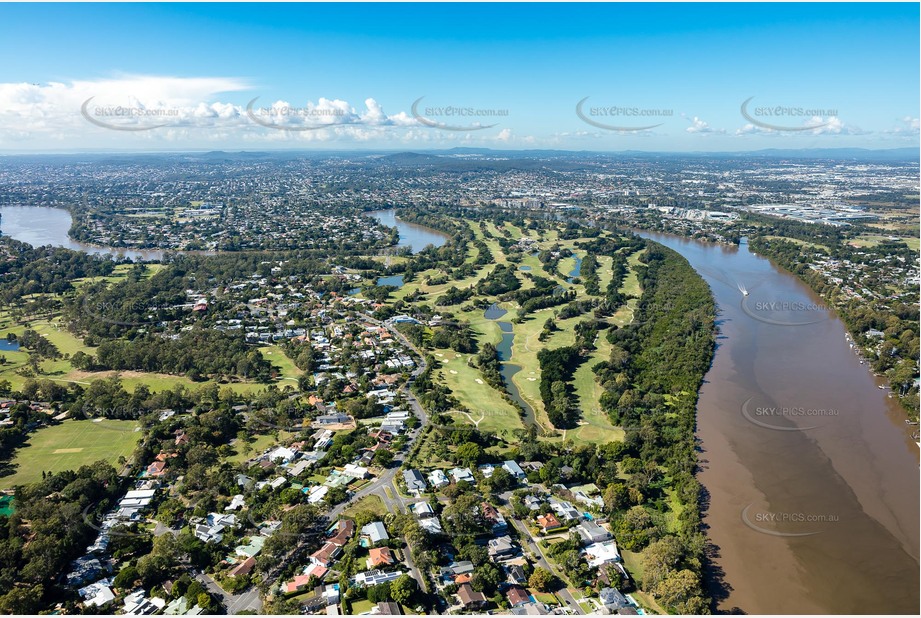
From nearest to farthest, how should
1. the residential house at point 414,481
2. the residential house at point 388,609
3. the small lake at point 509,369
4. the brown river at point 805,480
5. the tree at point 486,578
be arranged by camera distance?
1. the residential house at point 388,609
2. the tree at point 486,578
3. the brown river at point 805,480
4. the residential house at point 414,481
5. the small lake at point 509,369

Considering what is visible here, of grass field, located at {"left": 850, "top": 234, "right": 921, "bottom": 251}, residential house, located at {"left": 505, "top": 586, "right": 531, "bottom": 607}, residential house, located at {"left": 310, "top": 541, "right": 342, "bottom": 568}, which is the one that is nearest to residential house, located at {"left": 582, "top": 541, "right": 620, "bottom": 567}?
residential house, located at {"left": 505, "top": 586, "right": 531, "bottom": 607}

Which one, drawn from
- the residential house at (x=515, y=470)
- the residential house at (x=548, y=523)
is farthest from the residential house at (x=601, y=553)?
the residential house at (x=515, y=470)

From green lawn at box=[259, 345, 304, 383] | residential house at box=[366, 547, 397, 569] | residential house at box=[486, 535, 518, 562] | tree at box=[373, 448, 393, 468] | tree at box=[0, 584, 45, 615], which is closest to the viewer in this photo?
tree at box=[0, 584, 45, 615]

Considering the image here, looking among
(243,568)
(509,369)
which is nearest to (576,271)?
(509,369)

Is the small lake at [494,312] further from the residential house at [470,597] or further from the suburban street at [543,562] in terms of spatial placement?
the residential house at [470,597]

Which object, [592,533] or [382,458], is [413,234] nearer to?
[382,458]

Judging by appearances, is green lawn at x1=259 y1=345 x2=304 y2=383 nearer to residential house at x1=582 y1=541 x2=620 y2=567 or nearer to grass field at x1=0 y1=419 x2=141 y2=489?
grass field at x1=0 y1=419 x2=141 y2=489

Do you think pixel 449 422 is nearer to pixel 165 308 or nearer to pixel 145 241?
pixel 165 308
